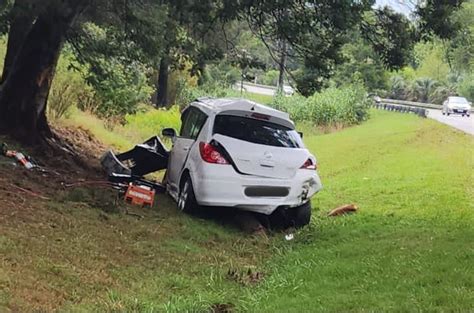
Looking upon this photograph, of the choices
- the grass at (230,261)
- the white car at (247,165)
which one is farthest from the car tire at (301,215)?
the grass at (230,261)

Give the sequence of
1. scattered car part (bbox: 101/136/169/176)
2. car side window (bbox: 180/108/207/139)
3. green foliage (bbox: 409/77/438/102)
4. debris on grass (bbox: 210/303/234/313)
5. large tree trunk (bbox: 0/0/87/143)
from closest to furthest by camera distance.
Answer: debris on grass (bbox: 210/303/234/313) → car side window (bbox: 180/108/207/139) → large tree trunk (bbox: 0/0/87/143) → scattered car part (bbox: 101/136/169/176) → green foliage (bbox: 409/77/438/102)

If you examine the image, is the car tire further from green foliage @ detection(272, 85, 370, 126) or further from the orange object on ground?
green foliage @ detection(272, 85, 370, 126)

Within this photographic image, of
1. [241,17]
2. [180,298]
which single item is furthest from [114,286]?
[241,17]

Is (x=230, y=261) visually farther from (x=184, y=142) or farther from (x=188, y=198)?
(x=184, y=142)

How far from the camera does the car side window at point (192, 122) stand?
974 centimetres

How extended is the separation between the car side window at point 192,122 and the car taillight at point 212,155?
0.71 m

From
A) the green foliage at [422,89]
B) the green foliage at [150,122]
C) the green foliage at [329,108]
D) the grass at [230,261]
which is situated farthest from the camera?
the green foliage at [422,89]

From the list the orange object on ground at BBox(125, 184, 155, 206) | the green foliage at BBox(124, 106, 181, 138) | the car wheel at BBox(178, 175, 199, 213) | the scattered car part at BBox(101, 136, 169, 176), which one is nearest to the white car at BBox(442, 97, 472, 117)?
the green foliage at BBox(124, 106, 181, 138)

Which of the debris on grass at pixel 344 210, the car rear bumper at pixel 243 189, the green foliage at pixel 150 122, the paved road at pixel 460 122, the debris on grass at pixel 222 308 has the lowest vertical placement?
the green foliage at pixel 150 122

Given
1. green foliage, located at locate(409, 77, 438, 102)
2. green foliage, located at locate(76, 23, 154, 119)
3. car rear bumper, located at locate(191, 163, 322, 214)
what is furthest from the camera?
green foliage, located at locate(409, 77, 438, 102)

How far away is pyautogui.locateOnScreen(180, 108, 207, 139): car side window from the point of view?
32.0 ft

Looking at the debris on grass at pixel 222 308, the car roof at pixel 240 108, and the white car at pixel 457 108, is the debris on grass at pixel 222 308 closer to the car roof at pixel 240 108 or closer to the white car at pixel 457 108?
the car roof at pixel 240 108

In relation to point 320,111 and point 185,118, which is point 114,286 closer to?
point 185,118

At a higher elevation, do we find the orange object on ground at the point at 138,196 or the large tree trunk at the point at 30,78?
the large tree trunk at the point at 30,78
